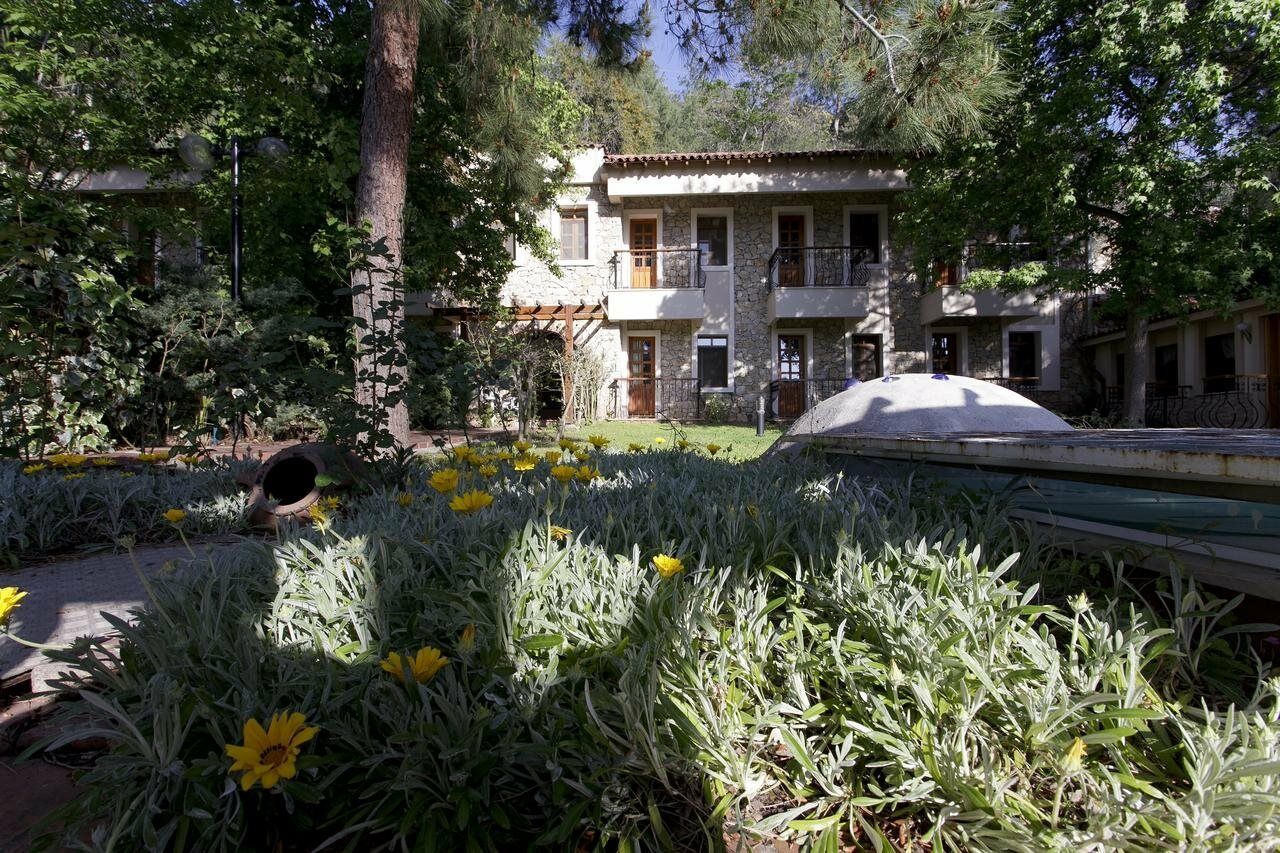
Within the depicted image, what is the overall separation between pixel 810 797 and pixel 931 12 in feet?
17.2

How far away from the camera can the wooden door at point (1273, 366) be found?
484 inches

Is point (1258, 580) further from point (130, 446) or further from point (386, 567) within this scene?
point (130, 446)

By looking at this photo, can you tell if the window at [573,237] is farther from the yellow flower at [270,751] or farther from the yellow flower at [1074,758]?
the yellow flower at [1074,758]

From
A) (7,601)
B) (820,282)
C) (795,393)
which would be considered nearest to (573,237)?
(820,282)

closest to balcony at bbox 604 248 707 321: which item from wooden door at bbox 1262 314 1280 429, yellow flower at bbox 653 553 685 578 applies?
wooden door at bbox 1262 314 1280 429

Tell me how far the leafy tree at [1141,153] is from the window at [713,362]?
6.25m

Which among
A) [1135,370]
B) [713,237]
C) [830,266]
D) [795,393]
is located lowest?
[795,393]

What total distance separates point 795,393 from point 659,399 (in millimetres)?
3686

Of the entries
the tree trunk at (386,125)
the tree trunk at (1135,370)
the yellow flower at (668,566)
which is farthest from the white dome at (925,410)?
the tree trunk at (1135,370)

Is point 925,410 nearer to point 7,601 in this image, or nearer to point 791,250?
point 7,601

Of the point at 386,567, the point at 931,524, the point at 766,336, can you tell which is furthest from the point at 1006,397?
the point at 766,336

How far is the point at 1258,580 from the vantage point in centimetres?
141

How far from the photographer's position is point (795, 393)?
51.6 feet

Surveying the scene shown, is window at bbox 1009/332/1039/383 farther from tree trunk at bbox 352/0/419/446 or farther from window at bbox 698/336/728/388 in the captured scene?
tree trunk at bbox 352/0/419/446
